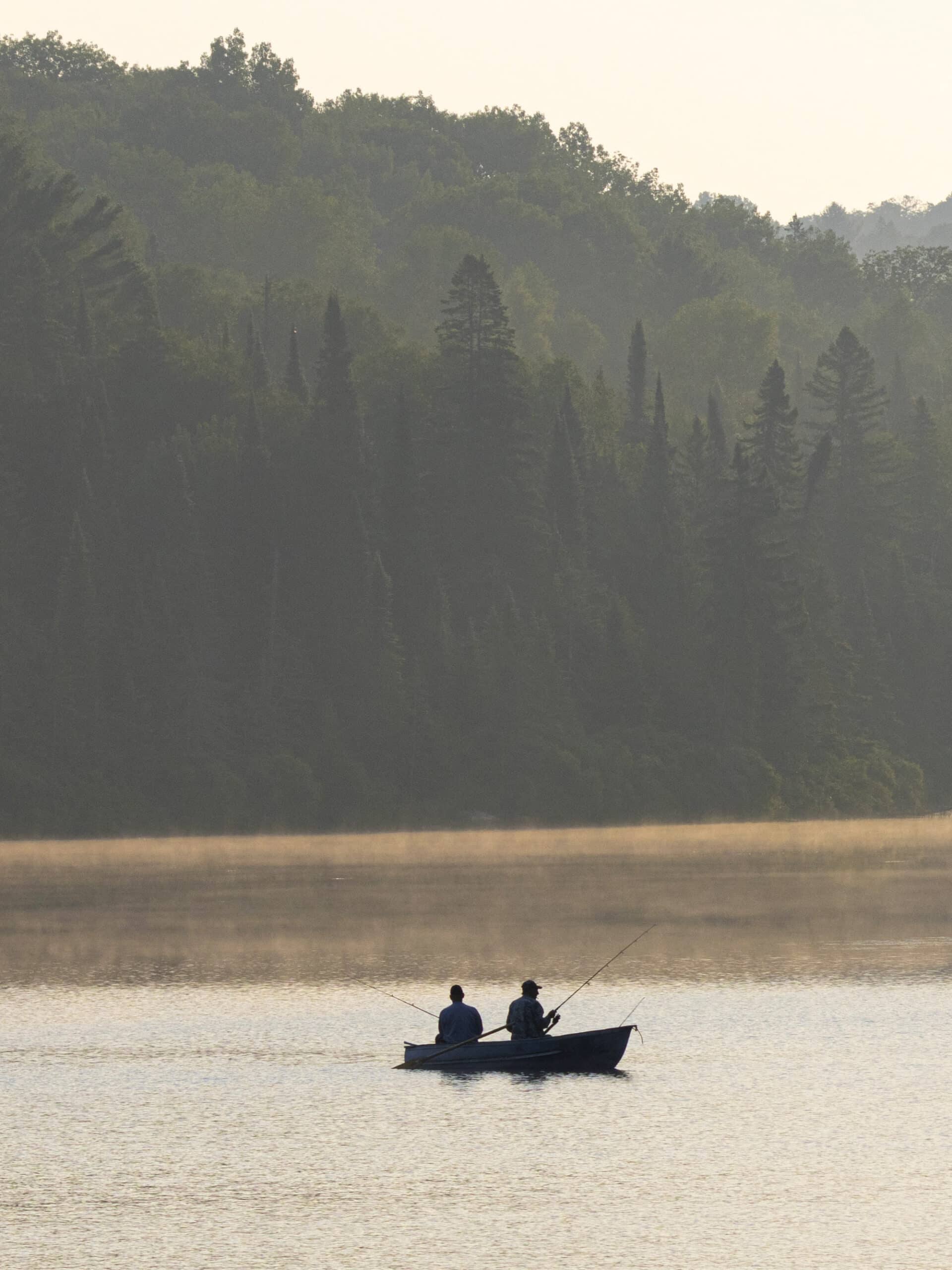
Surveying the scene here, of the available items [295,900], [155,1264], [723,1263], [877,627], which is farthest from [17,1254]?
[877,627]

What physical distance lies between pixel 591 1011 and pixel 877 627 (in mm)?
114091

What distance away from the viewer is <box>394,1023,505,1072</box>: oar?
44.1m

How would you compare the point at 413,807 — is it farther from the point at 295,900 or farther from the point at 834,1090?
the point at 834,1090

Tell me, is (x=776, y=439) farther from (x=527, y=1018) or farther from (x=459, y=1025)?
(x=527, y=1018)

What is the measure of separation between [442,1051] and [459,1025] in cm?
102

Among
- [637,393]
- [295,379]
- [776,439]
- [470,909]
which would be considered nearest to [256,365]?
[295,379]

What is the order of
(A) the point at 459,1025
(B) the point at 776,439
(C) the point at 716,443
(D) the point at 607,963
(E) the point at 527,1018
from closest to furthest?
(E) the point at 527,1018 → (A) the point at 459,1025 → (D) the point at 607,963 → (B) the point at 776,439 → (C) the point at 716,443

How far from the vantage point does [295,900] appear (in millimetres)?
85250

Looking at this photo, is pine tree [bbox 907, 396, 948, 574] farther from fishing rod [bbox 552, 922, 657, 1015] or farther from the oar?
the oar

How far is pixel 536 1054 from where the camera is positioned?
4409cm

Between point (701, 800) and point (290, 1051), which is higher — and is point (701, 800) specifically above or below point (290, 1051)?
above

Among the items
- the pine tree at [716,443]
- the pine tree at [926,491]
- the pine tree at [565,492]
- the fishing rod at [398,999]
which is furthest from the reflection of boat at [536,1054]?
the pine tree at [926,491]

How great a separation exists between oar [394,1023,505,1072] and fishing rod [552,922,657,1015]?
2905 millimetres

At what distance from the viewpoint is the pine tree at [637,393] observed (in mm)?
172000
